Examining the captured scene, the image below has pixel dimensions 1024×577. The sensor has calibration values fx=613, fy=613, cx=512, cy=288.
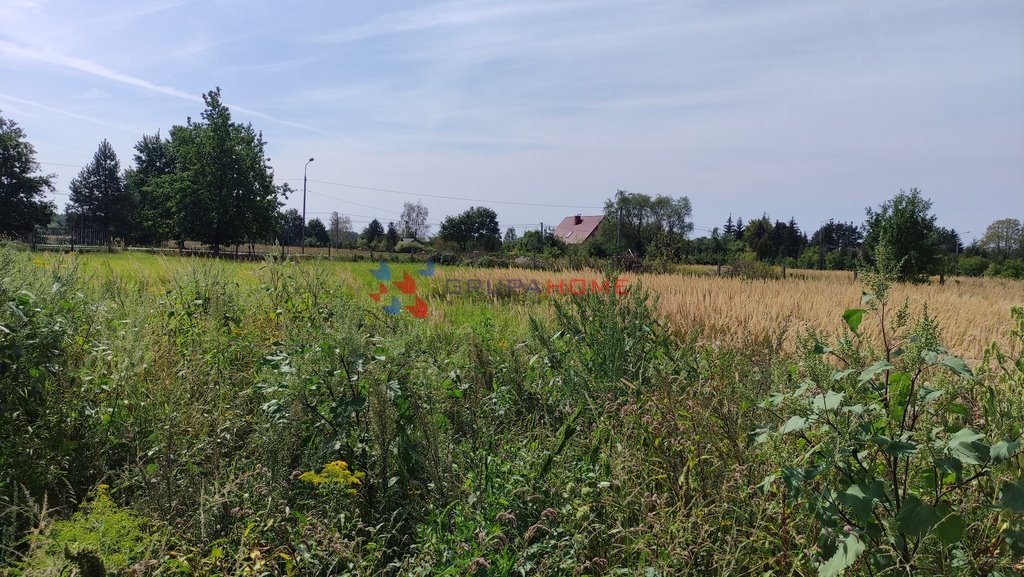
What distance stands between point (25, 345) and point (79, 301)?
5.58 feet

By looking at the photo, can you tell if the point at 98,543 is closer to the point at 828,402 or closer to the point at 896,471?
the point at 828,402

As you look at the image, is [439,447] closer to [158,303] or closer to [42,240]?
[158,303]

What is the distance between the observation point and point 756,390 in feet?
10.8

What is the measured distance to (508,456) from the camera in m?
2.93

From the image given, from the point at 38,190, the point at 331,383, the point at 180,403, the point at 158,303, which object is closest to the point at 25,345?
the point at 180,403

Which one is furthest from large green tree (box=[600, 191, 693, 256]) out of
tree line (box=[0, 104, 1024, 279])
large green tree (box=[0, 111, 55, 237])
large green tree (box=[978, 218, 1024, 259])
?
large green tree (box=[0, 111, 55, 237])

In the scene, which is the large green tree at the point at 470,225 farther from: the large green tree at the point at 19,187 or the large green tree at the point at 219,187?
the large green tree at the point at 19,187

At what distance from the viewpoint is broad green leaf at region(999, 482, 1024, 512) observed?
159 centimetres

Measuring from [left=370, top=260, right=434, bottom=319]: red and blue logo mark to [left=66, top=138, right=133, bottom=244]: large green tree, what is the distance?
62.5 m

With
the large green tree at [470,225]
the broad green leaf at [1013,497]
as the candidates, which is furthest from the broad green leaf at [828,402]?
the large green tree at [470,225]

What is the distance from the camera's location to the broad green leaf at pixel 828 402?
1.77 metres

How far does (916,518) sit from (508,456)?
169 centimetres

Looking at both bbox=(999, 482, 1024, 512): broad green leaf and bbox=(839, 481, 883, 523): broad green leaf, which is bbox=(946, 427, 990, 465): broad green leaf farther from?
bbox=(839, 481, 883, 523): broad green leaf

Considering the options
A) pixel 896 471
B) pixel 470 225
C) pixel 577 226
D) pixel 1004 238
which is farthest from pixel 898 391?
pixel 577 226
